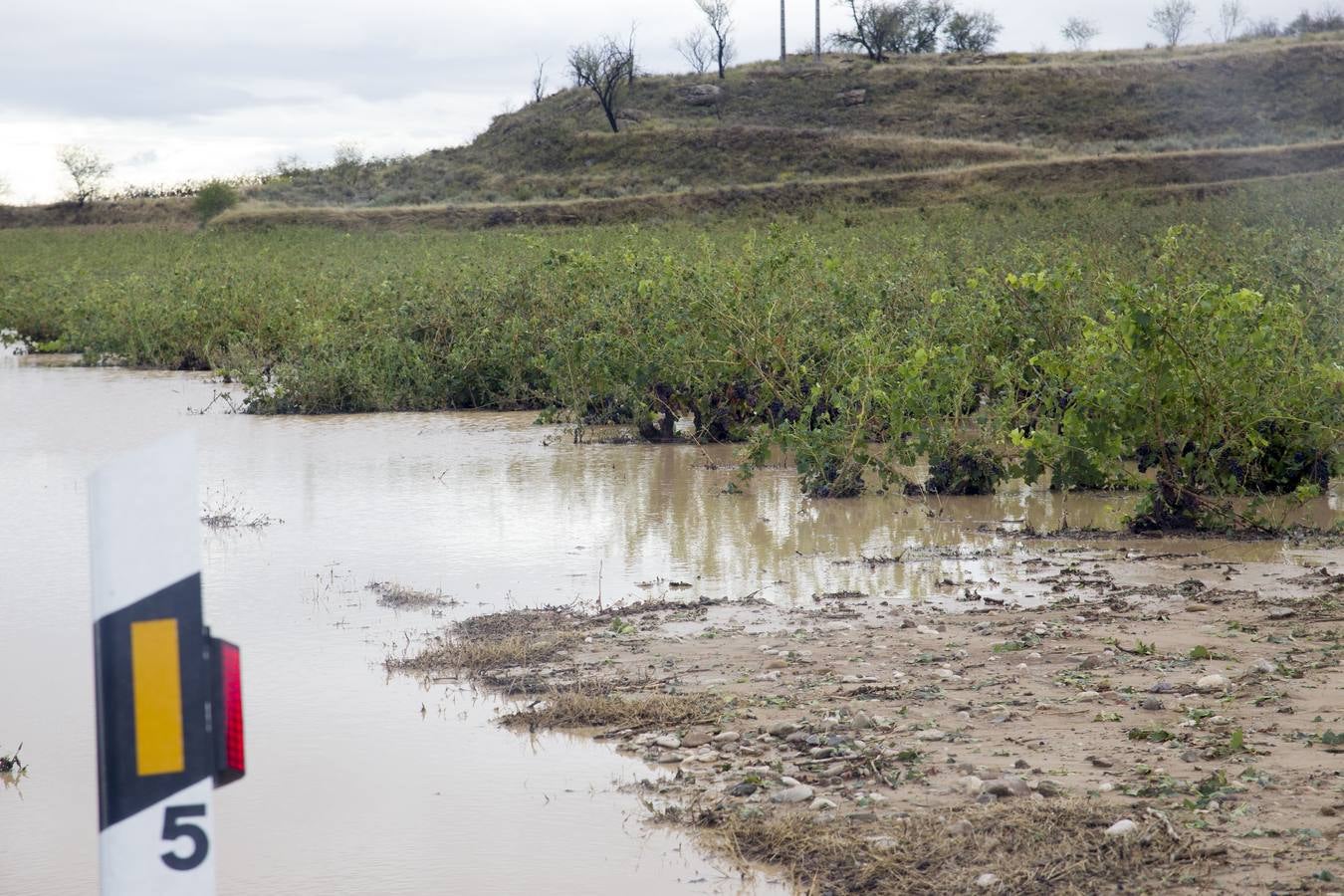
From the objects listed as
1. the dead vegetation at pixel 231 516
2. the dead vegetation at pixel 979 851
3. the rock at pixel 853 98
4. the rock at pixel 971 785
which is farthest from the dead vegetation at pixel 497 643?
the rock at pixel 853 98

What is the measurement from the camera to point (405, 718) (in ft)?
16.9

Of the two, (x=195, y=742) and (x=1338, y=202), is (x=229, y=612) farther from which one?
(x=1338, y=202)

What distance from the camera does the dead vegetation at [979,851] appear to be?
11.4 ft

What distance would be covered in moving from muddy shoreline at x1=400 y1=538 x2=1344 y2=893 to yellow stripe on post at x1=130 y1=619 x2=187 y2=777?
8.03ft

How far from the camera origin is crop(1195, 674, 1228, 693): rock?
5.00 meters

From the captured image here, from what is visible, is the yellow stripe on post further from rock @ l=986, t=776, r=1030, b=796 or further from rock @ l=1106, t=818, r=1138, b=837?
rock @ l=986, t=776, r=1030, b=796

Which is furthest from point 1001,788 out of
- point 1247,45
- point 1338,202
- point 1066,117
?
point 1247,45

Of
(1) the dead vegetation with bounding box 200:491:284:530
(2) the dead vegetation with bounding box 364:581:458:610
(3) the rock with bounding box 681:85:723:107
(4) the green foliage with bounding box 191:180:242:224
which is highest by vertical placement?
(3) the rock with bounding box 681:85:723:107

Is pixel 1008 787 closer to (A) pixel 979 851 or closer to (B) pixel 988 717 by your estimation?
(A) pixel 979 851

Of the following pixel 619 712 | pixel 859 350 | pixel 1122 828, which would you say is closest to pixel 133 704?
pixel 1122 828

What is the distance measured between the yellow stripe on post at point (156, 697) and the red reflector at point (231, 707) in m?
0.04

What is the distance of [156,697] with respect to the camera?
4.57 ft

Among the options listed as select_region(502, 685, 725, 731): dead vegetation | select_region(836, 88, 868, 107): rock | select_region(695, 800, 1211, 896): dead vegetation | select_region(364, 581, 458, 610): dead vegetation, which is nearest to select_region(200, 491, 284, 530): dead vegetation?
select_region(364, 581, 458, 610): dead vegetation

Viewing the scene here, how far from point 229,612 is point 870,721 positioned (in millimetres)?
3402
